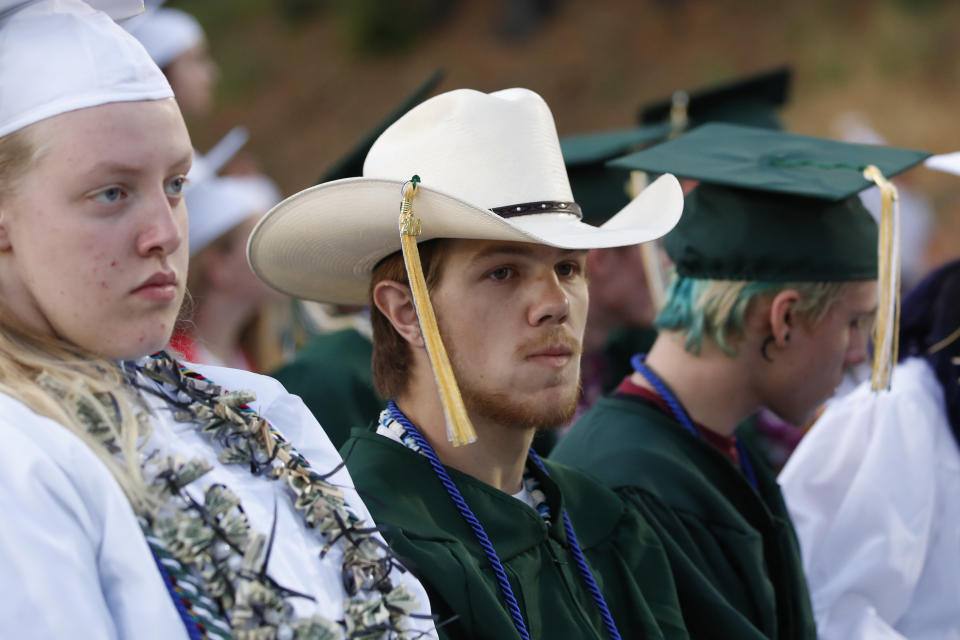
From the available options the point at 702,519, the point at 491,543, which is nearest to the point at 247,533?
the point at 491,543

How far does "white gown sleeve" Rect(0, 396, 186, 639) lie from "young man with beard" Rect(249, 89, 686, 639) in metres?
0.76

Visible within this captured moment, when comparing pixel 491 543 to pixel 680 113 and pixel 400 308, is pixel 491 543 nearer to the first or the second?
pixel 400 308

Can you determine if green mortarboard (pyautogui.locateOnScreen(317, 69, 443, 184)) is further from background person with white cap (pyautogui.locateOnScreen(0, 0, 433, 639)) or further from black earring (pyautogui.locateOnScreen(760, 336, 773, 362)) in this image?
background person with white cap (pyautogui.locateOnScreen(0, 0, 433, 639))

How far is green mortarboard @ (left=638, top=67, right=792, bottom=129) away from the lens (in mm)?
5145

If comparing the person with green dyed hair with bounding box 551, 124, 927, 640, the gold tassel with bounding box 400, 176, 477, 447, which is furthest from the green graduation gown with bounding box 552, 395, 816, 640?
the gold tassel with bounding box 400, 176, 477, 447

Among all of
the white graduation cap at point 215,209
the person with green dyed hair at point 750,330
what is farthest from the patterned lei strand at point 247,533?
the white graduation cap at point 215,209

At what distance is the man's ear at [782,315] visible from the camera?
3215 mm

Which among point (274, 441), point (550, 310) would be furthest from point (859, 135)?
point (274, 441)

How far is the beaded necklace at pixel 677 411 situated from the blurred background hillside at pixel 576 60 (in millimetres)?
10211

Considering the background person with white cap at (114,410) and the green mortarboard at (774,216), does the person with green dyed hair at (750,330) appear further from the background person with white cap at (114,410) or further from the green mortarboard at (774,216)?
the background person with white cap at (114,410)

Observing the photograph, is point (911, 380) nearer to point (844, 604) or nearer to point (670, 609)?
point (844, 604)

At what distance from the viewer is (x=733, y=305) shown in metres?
3.22

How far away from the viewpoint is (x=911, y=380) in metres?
3.68

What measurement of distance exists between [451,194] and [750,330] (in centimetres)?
135
